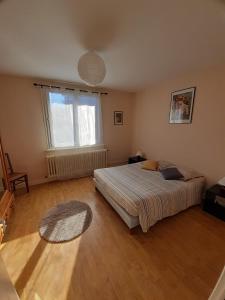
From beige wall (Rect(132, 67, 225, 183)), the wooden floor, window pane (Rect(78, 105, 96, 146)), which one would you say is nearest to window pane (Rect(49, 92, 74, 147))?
window pane (Rect(78, 105, 96, 146))

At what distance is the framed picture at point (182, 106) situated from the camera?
279cm

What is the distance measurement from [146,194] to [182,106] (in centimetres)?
207

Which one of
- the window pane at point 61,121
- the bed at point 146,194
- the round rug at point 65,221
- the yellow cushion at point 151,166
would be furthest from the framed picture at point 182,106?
the round rug at point 65,221

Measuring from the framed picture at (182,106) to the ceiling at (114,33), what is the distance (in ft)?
1.65

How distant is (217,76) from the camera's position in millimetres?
2381

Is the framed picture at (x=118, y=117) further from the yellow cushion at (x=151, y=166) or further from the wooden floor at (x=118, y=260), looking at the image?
the wooden floor at (x=118, y=260)

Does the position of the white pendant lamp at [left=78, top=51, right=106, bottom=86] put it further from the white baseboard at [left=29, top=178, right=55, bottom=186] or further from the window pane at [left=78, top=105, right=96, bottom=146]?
the white baseboard at [left=29, top=178, right=55, bottom=186]

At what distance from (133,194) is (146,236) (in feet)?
1.86

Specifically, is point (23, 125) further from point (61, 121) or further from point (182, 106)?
point (182, 106)

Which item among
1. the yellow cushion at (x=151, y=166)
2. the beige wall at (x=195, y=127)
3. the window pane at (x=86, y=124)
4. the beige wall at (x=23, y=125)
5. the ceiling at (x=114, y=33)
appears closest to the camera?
the ceiling at (x=114, y=33)

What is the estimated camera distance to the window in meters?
3.37

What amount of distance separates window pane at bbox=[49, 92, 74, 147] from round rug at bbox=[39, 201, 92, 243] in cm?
162

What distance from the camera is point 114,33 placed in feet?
5.06

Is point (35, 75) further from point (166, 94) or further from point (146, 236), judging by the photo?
point (146, 236)
